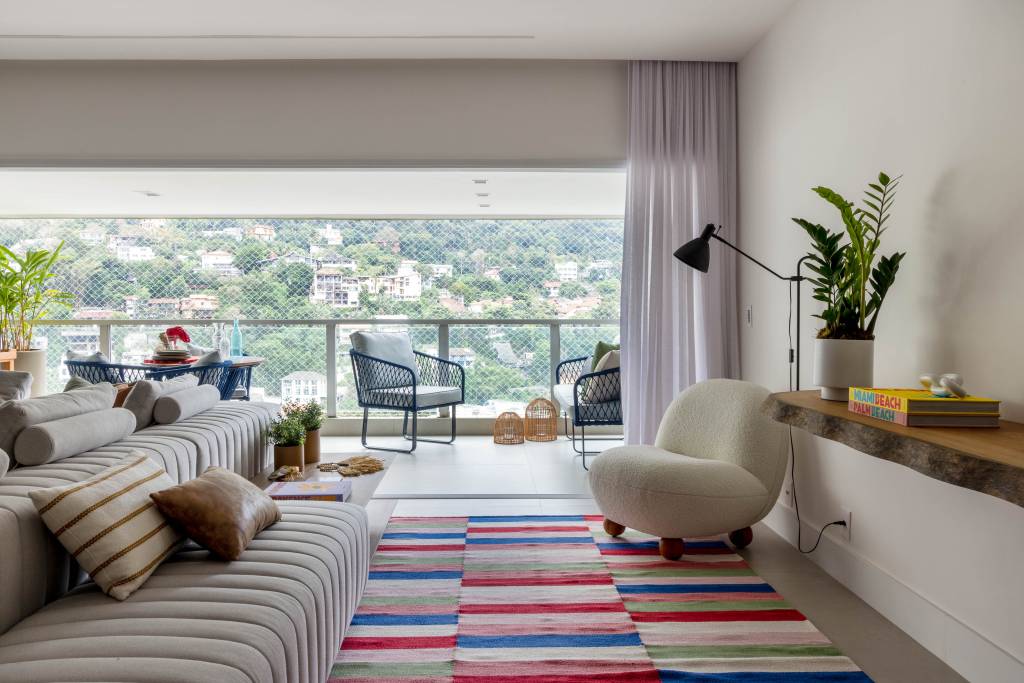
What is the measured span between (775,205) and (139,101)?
11.8 feet

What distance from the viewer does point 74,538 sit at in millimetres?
1810

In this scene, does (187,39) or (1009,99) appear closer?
(1009,99)

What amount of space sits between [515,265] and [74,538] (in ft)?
17.5

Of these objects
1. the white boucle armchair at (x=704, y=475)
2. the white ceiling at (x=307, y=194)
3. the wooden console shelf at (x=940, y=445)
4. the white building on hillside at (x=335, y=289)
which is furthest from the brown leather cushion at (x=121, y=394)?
the white building on hillside at (x=335, y=289)

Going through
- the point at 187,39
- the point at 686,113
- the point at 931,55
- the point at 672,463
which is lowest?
the point at 672,463

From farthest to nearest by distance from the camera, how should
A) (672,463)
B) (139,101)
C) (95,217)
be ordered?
(95,217) < (139,101) < (672,463)

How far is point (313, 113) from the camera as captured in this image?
418 centimetres

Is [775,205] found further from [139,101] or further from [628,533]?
[139,101]

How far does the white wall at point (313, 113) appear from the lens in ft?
13.6

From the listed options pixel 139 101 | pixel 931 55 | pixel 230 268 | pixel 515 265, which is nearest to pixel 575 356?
pixel 515 265

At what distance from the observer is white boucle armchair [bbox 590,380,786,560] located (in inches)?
120

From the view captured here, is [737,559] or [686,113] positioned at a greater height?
[686,113]

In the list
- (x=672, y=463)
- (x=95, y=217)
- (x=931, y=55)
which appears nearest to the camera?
(x=931, y=55)

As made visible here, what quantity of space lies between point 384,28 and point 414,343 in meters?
3.40
